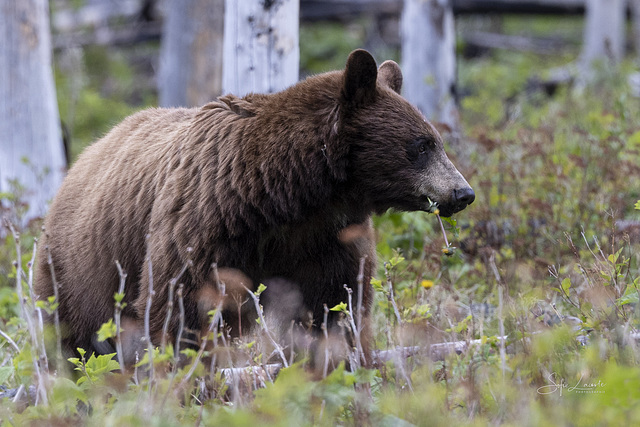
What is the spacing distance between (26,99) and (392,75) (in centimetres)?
405

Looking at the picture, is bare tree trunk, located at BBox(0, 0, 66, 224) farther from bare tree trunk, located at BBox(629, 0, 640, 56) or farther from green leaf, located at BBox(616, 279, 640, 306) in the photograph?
bare tree trunk, located at BBox(629, 0, 640, 56)

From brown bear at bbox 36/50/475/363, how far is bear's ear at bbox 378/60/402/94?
0.29 ft

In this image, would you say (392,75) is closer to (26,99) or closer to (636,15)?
(26,99)

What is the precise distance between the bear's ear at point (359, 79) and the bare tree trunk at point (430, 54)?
4.55m

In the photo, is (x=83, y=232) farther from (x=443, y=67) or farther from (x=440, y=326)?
(x=443, y=67)

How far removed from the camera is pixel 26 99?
21.7 ft

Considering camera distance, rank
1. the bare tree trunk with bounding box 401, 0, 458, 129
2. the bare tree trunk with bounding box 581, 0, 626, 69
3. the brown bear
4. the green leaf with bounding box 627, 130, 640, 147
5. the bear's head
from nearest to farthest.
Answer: the brown bear < the bear's head < the green leaf with bounding box 627, 130, 640, 147 < the bare tree trunk with bounding box 401, 0, 458, 129 < the bare tree trunk with bounding box 581, 0, 626, 69

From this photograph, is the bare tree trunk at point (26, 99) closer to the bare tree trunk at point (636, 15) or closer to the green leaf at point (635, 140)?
the green leaf at point (635, 140)

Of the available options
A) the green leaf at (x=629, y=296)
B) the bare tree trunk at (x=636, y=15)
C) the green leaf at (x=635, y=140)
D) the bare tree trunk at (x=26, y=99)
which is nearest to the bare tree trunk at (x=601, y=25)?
the bare tree trunk at (x=636, y=15)

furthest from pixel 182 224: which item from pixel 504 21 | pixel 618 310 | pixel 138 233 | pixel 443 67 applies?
pixel 504 21

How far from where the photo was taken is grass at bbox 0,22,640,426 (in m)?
2.31

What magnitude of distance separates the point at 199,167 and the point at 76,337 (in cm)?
142

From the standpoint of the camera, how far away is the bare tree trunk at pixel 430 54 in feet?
26.5

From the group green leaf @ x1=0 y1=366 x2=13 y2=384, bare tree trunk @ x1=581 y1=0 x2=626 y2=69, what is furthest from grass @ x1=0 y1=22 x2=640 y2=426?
bare tree trunk @ x1=581 y1=0 x2=626 y2=69
